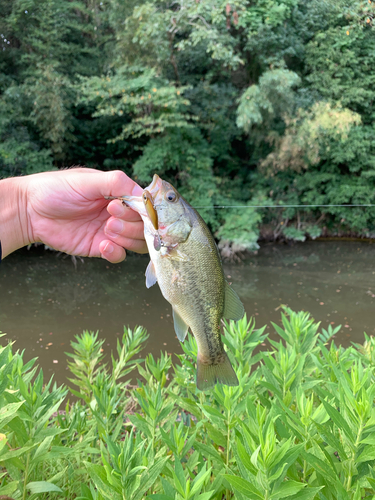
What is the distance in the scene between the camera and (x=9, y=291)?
30.7 feet

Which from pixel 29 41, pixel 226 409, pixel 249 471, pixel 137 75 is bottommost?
pixel 226 409

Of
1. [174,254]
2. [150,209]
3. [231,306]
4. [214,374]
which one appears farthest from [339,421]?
[150,209]

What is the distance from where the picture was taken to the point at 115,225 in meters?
1.91

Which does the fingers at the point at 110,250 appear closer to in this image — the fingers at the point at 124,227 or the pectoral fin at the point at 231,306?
the fingers at the point at 124,227

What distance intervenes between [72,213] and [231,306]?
1072 millimetres

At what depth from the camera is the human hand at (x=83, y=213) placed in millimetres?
1827

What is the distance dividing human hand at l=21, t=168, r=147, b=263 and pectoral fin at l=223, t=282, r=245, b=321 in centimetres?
66

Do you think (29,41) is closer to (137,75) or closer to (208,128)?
(137,75)

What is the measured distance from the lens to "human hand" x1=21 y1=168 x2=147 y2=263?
1.83 metres

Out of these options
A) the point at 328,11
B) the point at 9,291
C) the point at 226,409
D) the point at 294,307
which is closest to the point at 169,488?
the point at 226,409

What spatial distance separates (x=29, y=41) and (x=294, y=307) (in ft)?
36.8

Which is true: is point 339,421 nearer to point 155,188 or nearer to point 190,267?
point 190,267

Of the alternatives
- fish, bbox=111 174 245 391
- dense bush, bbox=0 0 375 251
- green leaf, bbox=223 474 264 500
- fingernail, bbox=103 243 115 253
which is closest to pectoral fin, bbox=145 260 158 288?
fish, bbox=111 174 245 391

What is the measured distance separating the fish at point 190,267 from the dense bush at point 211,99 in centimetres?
990
